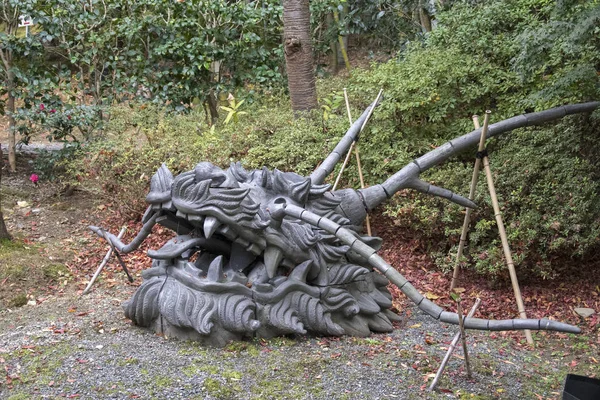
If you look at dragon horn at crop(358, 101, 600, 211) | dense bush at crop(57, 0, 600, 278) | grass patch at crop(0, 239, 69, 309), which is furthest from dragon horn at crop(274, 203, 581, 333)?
grass patch at crop(0, 239, 69, 309)

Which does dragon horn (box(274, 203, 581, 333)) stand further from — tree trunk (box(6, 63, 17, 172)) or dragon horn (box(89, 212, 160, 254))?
tree trunk (box(6, 63, 17, 172))

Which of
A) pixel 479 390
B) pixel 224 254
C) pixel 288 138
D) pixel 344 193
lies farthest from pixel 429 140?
pixel 479 390

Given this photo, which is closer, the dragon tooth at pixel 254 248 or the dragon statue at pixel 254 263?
the dragon statue at pixel 254 263

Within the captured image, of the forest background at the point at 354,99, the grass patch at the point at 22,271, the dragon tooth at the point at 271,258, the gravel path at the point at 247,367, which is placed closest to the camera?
the gravel path at the point at 247,367

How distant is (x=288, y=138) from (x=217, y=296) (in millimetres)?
4042

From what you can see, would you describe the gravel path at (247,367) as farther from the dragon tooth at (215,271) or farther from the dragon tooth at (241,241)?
the dragon tooth at (241,241)

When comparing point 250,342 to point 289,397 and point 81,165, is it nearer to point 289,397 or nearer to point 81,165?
point 289,397

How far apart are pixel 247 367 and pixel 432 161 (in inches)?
97.8

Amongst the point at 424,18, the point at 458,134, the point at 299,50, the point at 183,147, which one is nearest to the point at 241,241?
the point at 458,134

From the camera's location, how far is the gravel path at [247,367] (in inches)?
184

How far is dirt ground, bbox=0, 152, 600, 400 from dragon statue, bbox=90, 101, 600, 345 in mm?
169

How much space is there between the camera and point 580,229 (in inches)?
276

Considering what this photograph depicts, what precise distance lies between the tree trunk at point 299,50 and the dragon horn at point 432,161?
3534 mm

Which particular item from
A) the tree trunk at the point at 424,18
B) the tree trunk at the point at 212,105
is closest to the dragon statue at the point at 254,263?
the tree trunk at the point at 212,105
